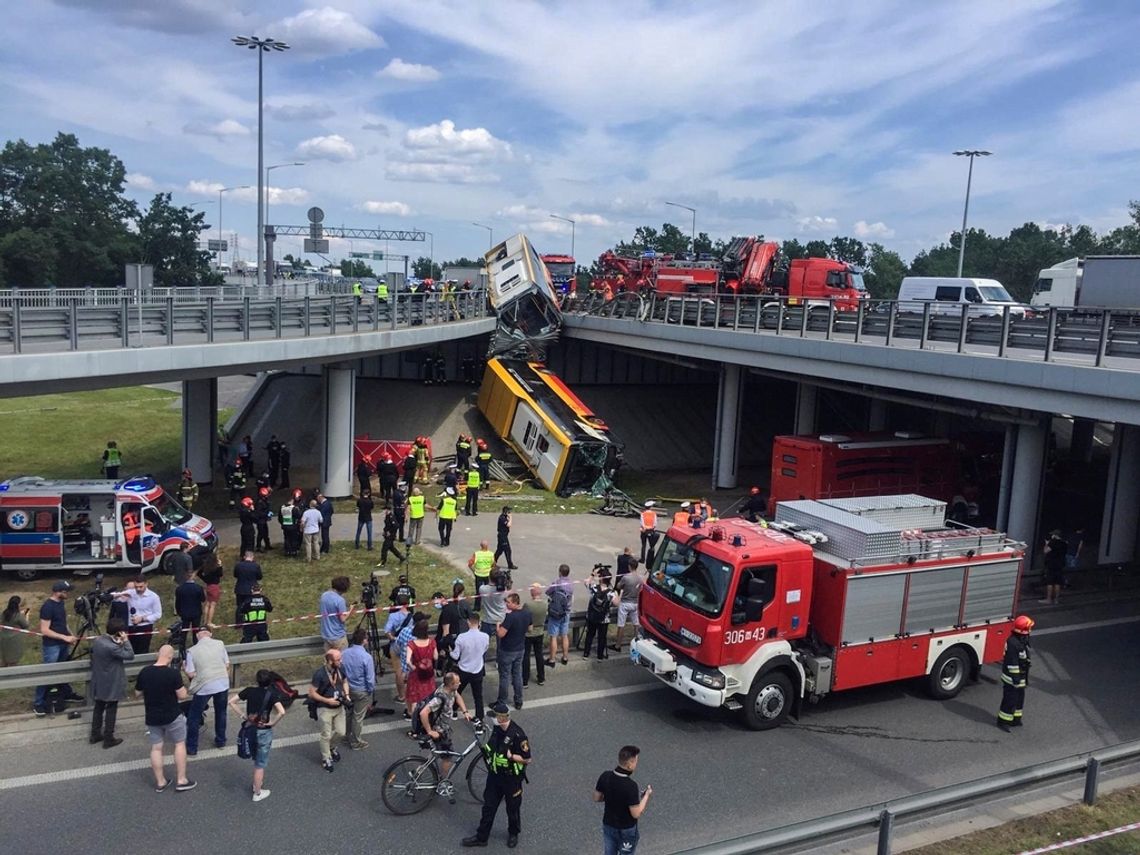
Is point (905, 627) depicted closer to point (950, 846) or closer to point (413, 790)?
Answer: point (950, 846)

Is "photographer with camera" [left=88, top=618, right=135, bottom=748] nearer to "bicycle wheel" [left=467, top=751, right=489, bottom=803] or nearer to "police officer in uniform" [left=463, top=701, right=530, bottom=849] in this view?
"bicycle wheel" [left=467, top=751, right=489, bottom=803]

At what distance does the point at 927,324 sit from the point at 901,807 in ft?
Answer: 48.5

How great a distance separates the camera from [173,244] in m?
93.7

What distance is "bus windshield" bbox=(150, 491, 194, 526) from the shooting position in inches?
720

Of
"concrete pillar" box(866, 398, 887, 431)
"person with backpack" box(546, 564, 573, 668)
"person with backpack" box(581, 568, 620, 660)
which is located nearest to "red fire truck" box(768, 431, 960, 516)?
"concrete pillar" box(866, 398, 887, 431)

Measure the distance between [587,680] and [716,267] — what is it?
27.6 meters

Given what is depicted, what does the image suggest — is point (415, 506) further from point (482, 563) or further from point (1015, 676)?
point (1015, 676)

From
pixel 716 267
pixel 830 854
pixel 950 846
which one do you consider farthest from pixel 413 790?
pixel 716 267

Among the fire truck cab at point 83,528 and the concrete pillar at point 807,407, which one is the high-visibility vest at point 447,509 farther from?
the concrete pillar at point 807,407

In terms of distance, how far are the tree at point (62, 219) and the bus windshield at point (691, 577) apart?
86.6 meters

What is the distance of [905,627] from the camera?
1241 cm

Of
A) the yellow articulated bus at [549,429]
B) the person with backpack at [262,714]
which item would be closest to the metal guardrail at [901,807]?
the person with backpack at [262,714]

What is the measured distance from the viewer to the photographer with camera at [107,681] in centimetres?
1036

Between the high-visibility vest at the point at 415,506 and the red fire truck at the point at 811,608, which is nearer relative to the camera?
the red fire truck at the point at 811,608
